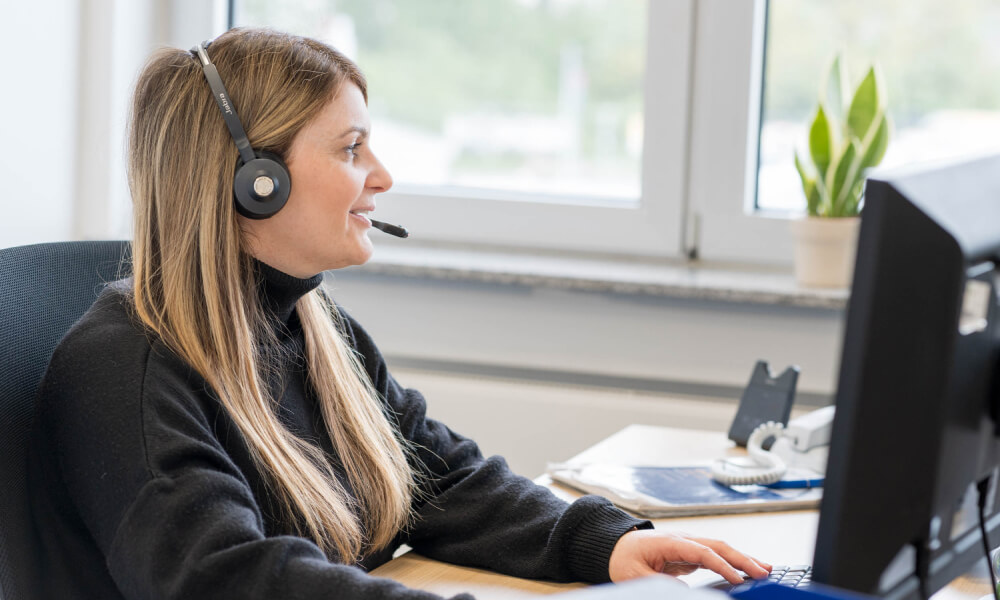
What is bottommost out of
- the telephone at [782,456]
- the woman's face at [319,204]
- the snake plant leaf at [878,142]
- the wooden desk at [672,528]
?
the wooden desk at [672,528]

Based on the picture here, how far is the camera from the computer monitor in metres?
0.61

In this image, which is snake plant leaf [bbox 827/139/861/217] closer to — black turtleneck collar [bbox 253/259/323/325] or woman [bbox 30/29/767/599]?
woman [bbox 30/29/767/599]

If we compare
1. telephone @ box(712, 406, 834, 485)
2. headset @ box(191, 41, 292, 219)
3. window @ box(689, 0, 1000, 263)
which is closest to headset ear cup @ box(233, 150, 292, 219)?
headset @ box(191, 41, 292, 219)

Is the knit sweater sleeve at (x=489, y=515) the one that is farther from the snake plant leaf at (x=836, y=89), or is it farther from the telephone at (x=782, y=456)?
the snake plant leaf at (x=836, y=89)

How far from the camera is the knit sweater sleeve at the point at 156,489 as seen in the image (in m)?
0.78


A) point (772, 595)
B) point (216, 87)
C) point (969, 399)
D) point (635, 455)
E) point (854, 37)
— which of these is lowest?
point (635, 455)

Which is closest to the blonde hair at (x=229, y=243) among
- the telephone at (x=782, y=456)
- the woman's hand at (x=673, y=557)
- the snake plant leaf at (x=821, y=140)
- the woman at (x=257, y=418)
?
the woman at (x=257, y=418)

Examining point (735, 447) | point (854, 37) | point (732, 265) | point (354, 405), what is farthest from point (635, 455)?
point (854, 37)

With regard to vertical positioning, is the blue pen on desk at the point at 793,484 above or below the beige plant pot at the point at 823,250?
below

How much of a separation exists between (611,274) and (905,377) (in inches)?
51.1

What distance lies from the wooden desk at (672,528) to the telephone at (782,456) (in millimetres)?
59

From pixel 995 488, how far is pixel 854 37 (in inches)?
53.4

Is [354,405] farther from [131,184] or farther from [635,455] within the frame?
[635,455]

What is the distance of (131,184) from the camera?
1038mm
